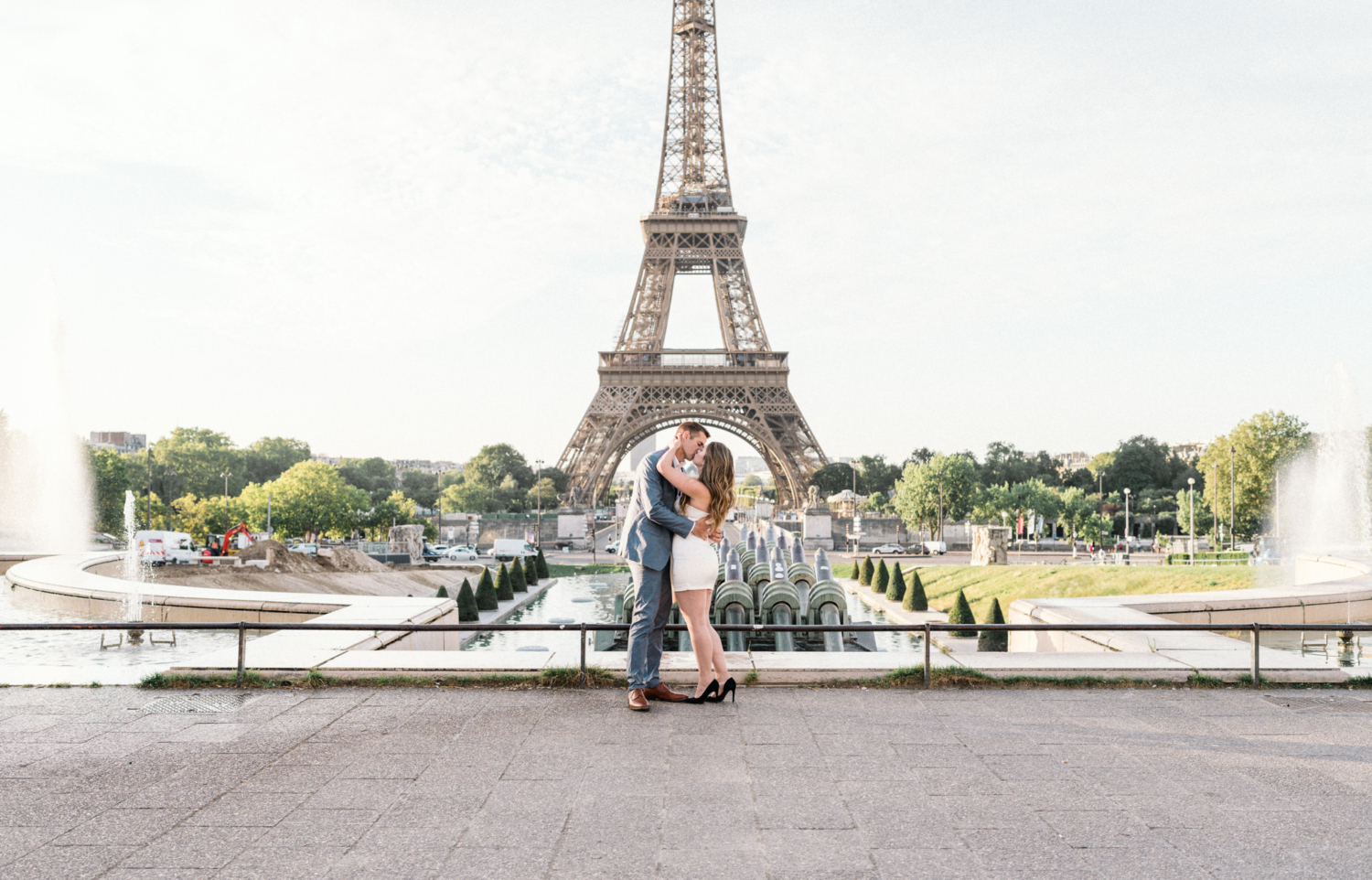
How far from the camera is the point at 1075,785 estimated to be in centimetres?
429

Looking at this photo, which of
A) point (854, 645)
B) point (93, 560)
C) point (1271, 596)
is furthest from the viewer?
point (93, 560)

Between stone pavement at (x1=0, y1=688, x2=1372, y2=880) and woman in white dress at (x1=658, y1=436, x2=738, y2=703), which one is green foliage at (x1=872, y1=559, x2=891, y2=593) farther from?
woman in white dress at (x1=658, y1=436, x2=738, y2=703)

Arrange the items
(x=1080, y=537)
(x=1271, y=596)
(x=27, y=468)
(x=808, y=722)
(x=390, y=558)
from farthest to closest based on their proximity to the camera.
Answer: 1. (x=1080, y=537)
2. (x=27, y=468)
3. (x=390, y=558)
4. (x=1271, y=596)
5. (x=808, y=722)

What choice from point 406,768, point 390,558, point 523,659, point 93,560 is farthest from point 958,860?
point 390,558

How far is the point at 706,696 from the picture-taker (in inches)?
228

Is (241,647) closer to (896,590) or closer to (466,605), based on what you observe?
(466,605)

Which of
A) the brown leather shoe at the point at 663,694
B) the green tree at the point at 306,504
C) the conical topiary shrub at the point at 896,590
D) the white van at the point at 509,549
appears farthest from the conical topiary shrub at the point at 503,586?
the green tree at the point at 306,504

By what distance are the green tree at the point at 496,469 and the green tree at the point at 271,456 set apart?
16966 mm

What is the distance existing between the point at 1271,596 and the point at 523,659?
1055cm

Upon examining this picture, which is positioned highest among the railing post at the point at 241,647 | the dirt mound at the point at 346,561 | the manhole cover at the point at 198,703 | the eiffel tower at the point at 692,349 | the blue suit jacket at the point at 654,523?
the eiffel tower at the point at 692,349

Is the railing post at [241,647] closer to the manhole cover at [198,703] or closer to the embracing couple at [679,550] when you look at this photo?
the manhole cover at [198,703]

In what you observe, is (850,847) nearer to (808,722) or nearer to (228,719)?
(808,722)

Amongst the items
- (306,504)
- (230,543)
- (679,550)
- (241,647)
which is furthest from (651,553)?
(306,504)

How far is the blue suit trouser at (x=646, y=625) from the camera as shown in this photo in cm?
574
